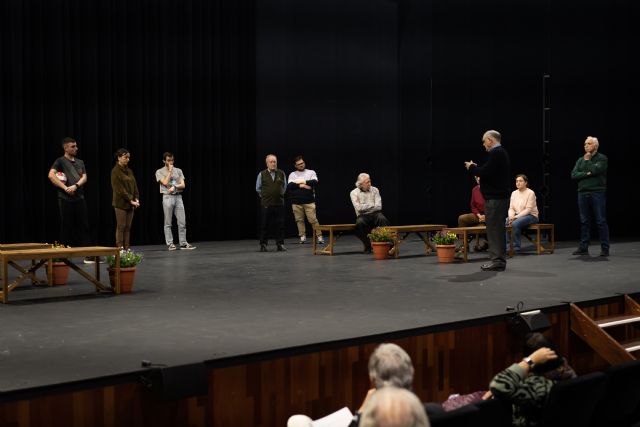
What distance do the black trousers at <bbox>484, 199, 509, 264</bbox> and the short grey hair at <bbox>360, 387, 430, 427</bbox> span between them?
4.97m

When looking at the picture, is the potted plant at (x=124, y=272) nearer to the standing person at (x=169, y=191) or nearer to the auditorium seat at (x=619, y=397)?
the auditorium seat at (x=619, y=397)

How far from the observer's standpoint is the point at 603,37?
38.2 feet

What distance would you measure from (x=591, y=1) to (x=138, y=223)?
7187 mm

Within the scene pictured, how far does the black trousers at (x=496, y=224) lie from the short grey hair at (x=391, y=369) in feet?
15.1

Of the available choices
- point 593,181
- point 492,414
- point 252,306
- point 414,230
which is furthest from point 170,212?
point 492,414

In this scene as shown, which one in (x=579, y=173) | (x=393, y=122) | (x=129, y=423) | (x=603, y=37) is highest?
(x=603, y=37)

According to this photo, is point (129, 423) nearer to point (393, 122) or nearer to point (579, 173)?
point (579, 173)

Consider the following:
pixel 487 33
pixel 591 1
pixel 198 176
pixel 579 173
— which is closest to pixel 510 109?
pixel 487 33

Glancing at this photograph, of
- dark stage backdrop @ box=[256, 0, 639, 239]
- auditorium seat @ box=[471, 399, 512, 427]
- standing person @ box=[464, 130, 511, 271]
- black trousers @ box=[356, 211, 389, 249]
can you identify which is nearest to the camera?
auditorium seat @ box=[471, 399, 512, 427]

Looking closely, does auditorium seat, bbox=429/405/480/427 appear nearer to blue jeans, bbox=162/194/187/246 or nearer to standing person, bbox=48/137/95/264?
standing person, bbox=48/137/95/264

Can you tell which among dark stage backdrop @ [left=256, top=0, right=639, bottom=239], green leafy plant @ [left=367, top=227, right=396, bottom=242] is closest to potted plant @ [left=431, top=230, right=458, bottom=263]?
green leafy plant @ [left=367, top=227, right=396, bottom=242]

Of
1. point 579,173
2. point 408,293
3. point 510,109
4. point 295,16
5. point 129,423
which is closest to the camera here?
point 129,423

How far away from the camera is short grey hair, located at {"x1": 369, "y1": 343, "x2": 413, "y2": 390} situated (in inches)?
96.7

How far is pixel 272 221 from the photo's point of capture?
9891mm
